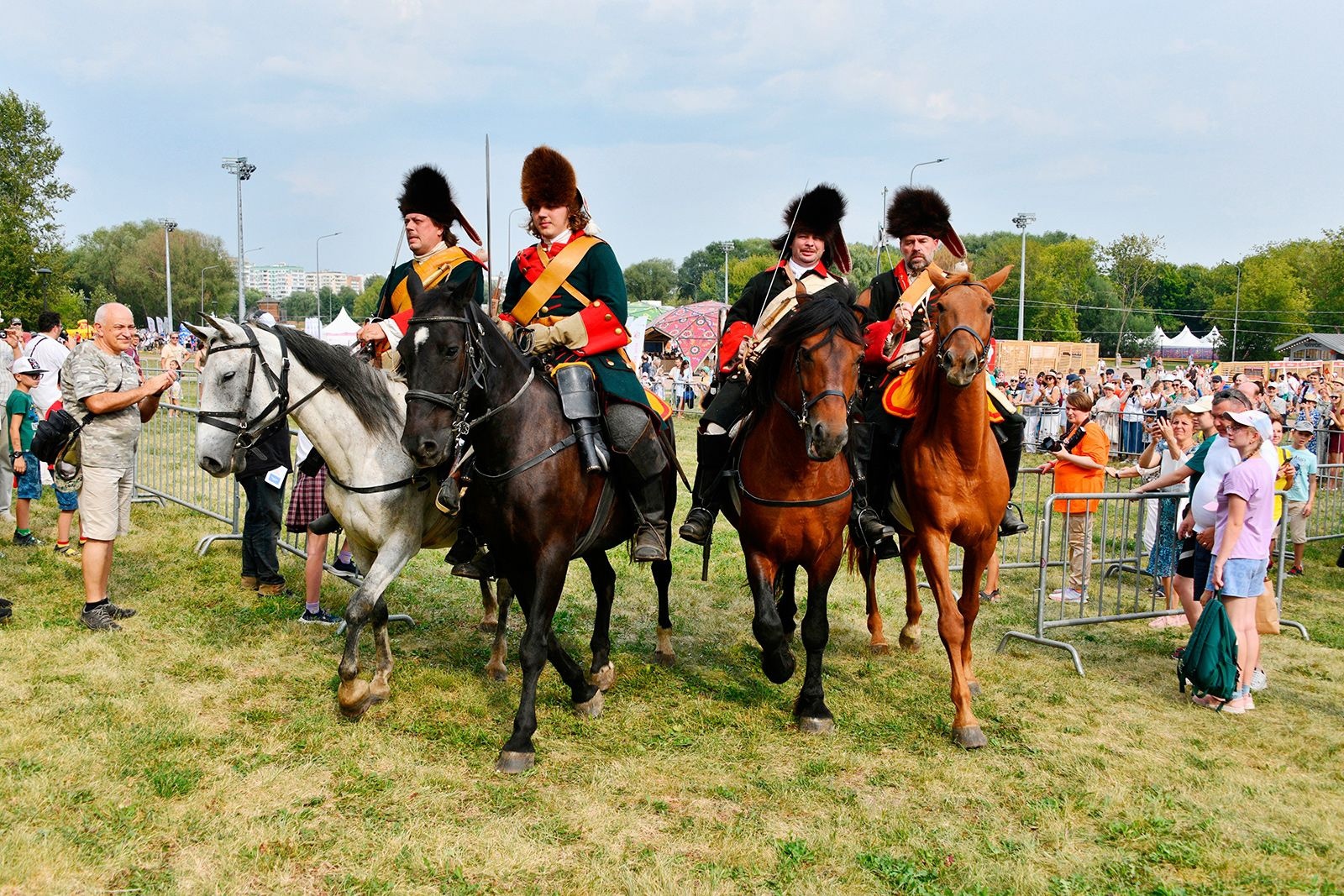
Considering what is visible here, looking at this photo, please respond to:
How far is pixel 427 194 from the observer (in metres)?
6.65

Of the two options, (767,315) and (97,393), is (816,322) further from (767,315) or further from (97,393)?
(97,393)

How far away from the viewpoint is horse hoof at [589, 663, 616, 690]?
6.64m

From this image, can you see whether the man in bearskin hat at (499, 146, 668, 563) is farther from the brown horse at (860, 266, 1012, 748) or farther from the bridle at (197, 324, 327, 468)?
the brown horse at (860, 266, 1012, 748)

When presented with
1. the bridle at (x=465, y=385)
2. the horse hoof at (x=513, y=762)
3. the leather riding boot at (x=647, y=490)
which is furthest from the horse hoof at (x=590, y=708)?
the bridle at (x=465, y=385)

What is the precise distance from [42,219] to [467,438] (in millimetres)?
51240

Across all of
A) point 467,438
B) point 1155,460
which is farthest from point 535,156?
point 1155,460

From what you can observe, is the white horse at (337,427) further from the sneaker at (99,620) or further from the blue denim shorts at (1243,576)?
the blue denim shorts at (1243,576)

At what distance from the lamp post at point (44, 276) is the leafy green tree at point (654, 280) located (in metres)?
83.0

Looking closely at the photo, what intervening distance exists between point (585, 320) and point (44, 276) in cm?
4990

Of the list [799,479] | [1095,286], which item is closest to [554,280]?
[799,479]

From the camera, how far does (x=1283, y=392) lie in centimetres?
2258

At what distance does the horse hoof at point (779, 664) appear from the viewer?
5.94 m

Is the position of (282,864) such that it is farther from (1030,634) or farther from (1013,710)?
(1030,634)

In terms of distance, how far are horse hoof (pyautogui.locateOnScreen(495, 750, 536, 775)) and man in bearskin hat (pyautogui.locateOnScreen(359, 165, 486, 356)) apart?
9.54 ft
